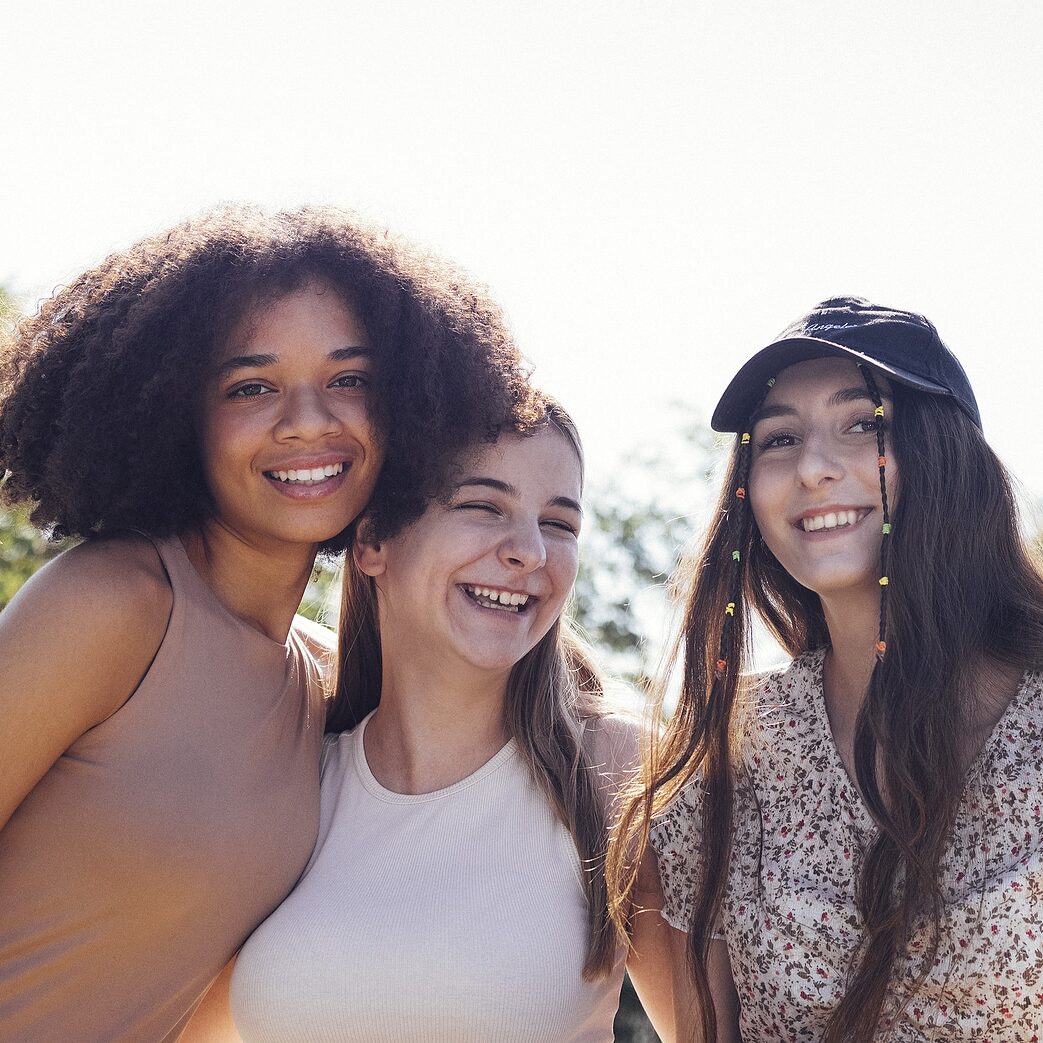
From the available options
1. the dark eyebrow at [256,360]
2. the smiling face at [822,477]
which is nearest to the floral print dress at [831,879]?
the smiling face at [822,477]

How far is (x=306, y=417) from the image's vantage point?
303 cm

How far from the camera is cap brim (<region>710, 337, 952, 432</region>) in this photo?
2.88 m

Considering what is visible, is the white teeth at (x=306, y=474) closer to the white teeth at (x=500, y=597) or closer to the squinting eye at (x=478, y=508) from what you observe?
the squinting eye at (x=478, y=508)

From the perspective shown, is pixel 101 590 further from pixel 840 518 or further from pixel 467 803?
pixel 840 518

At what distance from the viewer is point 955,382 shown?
9.80ft

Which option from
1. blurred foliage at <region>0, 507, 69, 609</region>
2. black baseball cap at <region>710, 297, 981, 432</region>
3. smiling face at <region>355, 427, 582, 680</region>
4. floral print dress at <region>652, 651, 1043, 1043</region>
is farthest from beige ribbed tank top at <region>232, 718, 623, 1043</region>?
blurred foliage at <region>0, 507, 69, 609</region>

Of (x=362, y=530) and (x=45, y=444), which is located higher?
(x=45, y=444)

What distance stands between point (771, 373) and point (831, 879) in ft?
4.15

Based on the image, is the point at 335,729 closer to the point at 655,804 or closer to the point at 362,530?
the point at 362,530

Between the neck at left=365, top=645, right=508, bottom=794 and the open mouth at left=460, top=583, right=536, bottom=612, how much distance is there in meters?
0.24

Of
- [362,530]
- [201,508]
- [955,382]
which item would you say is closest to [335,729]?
[362,530]

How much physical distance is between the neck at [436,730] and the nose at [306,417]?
2.87ft

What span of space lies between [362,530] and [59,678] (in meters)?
1.10

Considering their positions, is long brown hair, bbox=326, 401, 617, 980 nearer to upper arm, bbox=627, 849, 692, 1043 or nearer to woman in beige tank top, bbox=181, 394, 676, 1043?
woman in beige tank top, bbox=181, 394, 676, 1043
